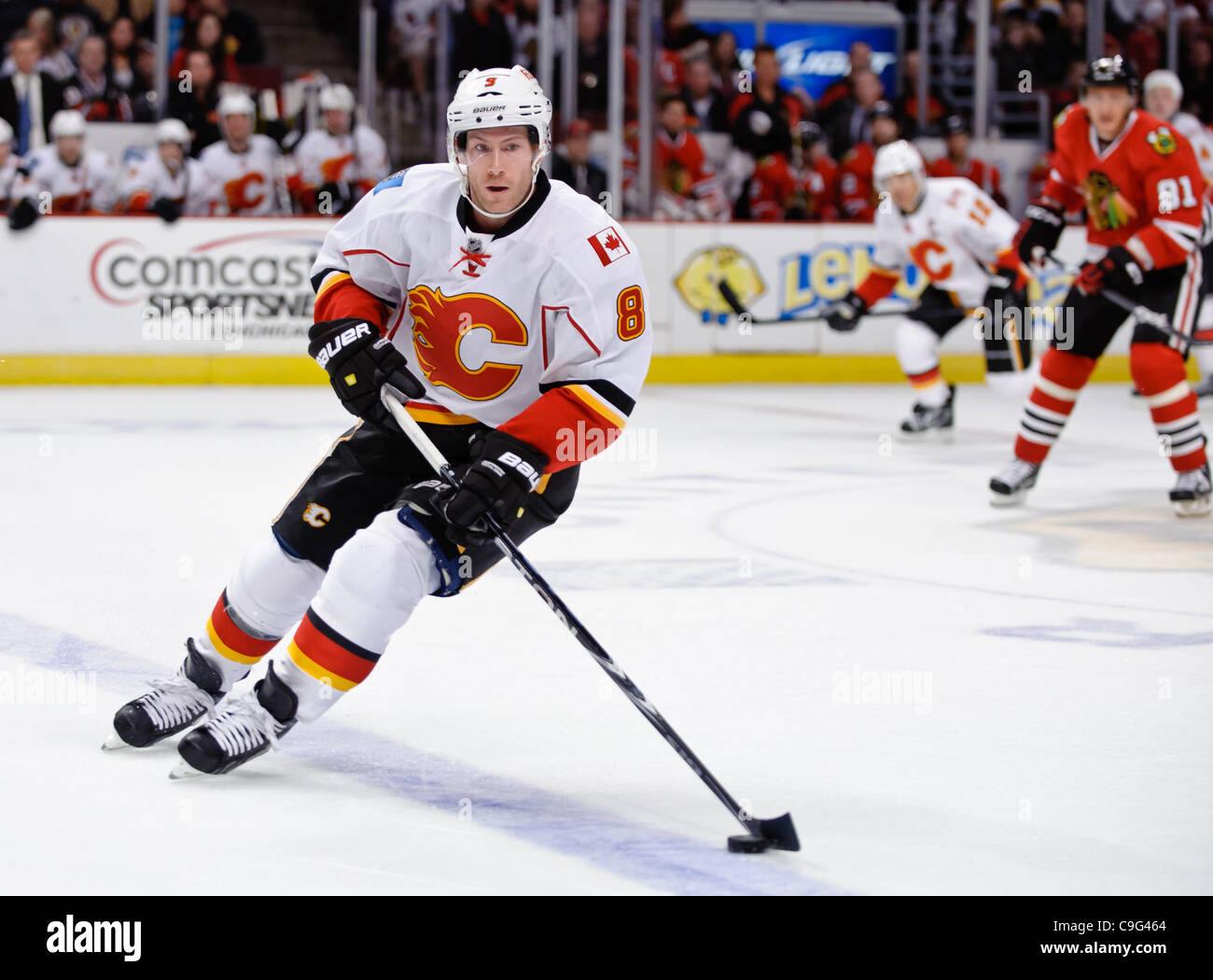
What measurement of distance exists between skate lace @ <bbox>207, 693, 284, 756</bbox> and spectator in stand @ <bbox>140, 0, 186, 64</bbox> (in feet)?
26.0

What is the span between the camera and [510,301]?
106 inches

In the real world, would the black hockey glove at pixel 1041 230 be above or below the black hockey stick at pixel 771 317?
above

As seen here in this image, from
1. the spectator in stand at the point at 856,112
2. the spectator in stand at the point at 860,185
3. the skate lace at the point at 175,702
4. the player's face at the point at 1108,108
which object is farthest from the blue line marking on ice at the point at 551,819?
the spectator in stand at the point at 856,112

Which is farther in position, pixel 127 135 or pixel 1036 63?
pixel 1036 63

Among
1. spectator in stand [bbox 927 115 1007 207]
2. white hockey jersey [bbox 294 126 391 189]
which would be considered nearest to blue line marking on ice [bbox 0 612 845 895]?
white hockey jersey [bbox 294 126 391 189]

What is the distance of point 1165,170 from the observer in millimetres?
5512

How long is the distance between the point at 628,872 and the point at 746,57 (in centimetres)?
1017

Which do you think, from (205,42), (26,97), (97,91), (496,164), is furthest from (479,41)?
(496,164)

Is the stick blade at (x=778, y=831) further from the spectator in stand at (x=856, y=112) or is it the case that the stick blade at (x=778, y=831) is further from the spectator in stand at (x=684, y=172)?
the spectator in stand at (x=856, y=112)

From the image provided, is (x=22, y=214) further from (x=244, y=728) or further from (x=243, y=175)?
(x=244, y=728)

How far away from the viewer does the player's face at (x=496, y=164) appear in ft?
8.63

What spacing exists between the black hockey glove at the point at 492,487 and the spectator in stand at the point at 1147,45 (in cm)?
1017
